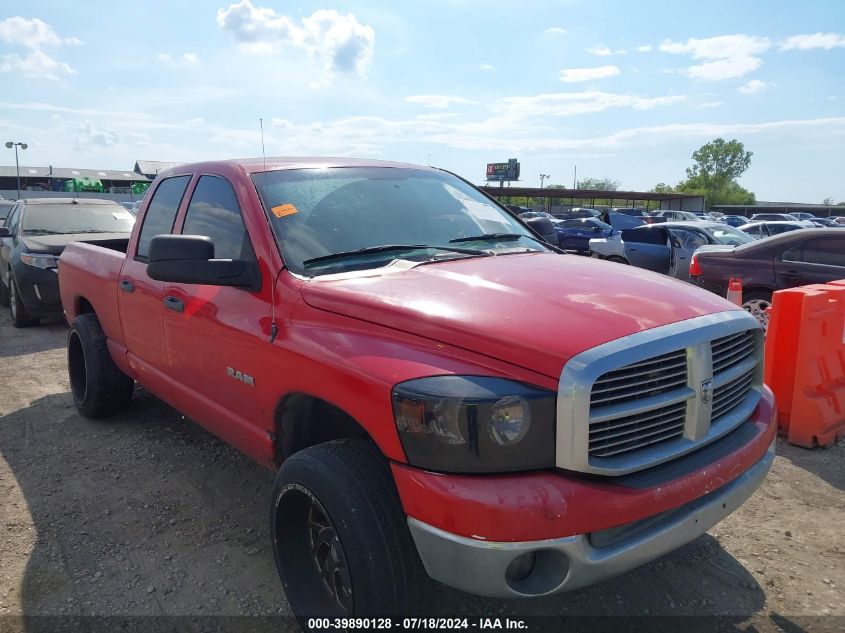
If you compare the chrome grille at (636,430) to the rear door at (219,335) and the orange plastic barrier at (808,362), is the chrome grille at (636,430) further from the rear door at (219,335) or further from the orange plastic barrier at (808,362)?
the orange plastic barrier at (808,362)

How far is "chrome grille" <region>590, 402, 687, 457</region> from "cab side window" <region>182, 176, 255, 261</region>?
1.73 meters

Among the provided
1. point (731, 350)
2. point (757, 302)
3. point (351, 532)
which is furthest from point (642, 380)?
point (757, 302)

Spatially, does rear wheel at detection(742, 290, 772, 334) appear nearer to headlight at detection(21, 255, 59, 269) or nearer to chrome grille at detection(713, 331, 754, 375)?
chrome grille at detection(713, 331, 754, 375)

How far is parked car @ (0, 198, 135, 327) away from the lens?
328 inches

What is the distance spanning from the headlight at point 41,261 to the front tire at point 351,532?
7.33m

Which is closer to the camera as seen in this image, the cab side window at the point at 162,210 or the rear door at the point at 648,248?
the cab side window at the point at 162,210

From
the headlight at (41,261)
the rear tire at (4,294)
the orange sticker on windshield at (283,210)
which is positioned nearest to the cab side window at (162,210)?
the orange sticker on windshield at (283,210)

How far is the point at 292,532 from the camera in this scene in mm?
2594

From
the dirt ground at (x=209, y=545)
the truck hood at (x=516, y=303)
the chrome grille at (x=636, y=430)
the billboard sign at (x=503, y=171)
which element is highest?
the billboard sign at (x=503, y=171)

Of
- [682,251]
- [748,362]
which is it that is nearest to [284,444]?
[748,362]

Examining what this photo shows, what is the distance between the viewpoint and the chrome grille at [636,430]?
2.01m

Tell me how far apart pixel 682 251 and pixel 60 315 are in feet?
32.4

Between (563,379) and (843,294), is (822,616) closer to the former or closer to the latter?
(563,379)

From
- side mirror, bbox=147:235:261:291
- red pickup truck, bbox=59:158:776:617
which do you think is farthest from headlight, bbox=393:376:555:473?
side mirror, bbox=147:235:261:291
